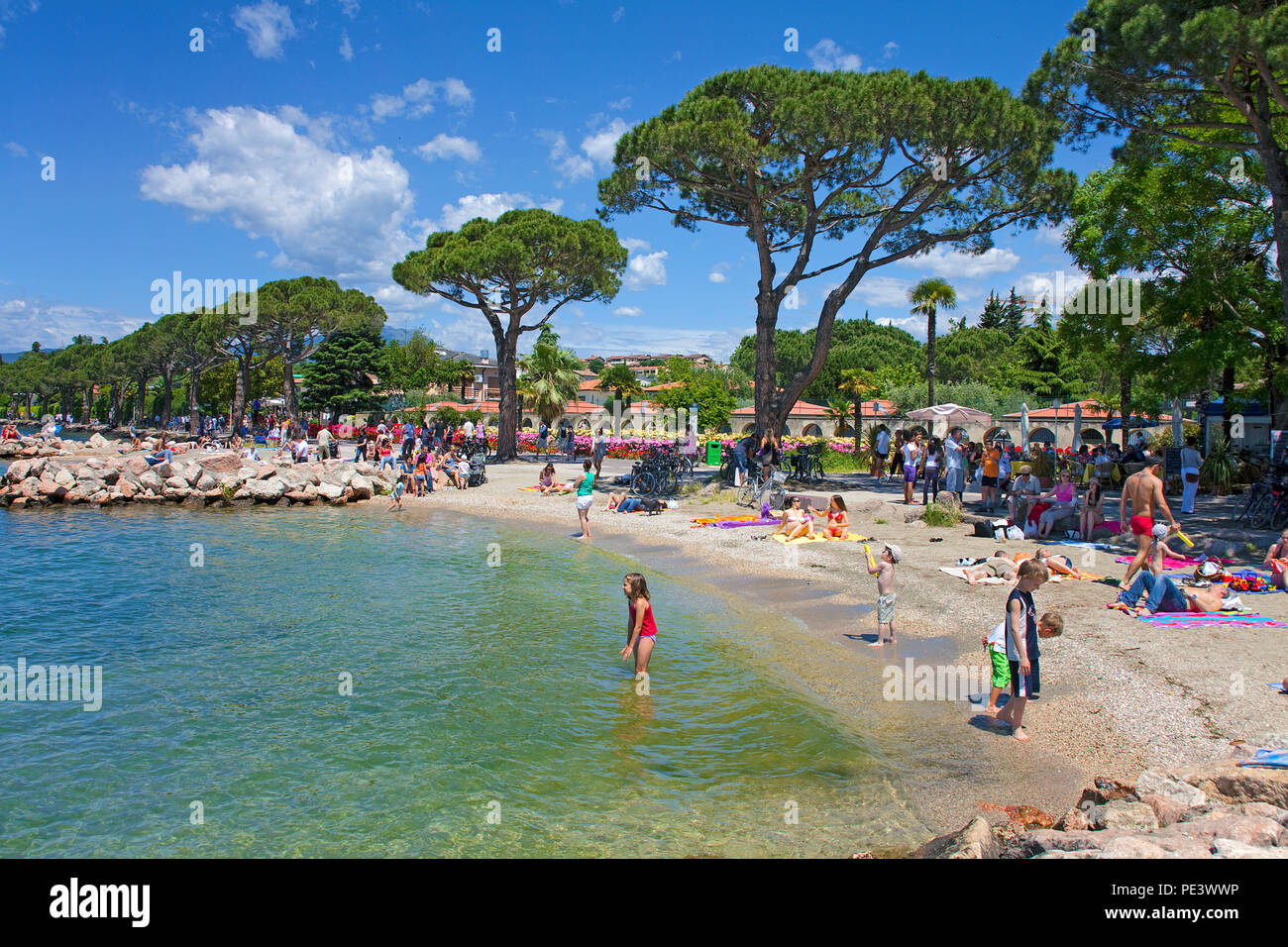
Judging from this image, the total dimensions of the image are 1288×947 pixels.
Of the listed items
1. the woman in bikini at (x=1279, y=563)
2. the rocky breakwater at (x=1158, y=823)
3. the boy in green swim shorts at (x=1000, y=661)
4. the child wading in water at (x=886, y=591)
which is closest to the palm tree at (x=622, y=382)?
the woman in bikini at (x=1279, y=563)

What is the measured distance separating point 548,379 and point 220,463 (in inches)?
718

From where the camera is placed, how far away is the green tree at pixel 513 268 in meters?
30.2

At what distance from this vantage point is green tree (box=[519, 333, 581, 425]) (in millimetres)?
41500

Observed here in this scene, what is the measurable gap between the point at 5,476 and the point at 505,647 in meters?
23.3

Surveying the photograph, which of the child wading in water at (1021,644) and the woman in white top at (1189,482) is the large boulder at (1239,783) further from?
the woman in white top at (1189,482)

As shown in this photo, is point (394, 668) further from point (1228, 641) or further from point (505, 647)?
point (1228, 641)

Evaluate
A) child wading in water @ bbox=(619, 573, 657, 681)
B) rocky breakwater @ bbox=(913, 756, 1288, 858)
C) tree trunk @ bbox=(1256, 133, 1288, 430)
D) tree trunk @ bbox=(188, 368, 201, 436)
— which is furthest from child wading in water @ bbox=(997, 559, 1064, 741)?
tree trunk @ bbox=(188, 368, 201, 436)

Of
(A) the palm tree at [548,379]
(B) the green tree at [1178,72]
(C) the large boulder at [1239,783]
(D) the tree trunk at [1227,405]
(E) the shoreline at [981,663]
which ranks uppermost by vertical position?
(B) the green tree at [1178,72]

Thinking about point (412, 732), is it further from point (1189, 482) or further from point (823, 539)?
point (1189, 482)

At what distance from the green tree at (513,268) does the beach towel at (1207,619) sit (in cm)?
2517

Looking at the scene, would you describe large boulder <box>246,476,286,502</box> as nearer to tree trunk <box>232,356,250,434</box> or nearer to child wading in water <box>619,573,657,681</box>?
child wading in water <box>619,573,657,681</box>

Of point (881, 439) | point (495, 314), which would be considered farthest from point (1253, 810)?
point (495, 314)

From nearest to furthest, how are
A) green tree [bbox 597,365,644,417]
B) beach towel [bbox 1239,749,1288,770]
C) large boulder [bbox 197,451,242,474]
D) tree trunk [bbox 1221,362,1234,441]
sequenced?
beach towel [bbox 1239,749,1288,770]
tree trunk [bbox 1221,362,1234,441]
large boulder [bbox 197,451,242,474]
green tree [bbox 597,365,644,417]

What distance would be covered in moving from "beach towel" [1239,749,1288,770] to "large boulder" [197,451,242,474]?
27.3 m
